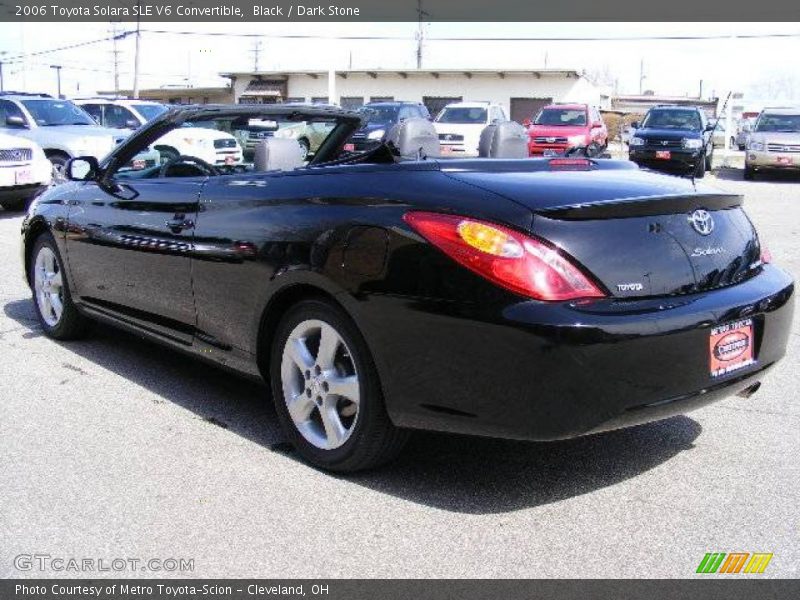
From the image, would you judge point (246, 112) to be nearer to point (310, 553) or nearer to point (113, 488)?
point (113, 488)

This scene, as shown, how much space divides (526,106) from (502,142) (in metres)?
40.5

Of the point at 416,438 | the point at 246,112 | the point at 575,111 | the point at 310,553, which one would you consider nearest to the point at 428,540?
the point at 310,553

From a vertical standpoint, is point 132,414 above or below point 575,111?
below

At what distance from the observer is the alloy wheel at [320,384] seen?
3.38 m

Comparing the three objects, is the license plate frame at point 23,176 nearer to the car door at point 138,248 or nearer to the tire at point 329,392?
the car door at point 138,248

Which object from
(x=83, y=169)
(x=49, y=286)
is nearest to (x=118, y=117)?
(x=49, y=286)

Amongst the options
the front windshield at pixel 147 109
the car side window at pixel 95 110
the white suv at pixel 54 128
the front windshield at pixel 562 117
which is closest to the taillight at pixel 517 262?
the white suv at pixel 54 128

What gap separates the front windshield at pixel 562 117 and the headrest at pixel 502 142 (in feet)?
→ 65.1

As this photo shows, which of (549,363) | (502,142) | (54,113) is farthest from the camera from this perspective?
(54,113)

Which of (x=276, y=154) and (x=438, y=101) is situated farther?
(x=438, y=101)

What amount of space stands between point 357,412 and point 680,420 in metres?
1.78

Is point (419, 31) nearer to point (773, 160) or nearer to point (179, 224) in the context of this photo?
point (773, 160)

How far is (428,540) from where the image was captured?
9.61 ft

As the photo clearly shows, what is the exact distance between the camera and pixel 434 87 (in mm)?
45250
